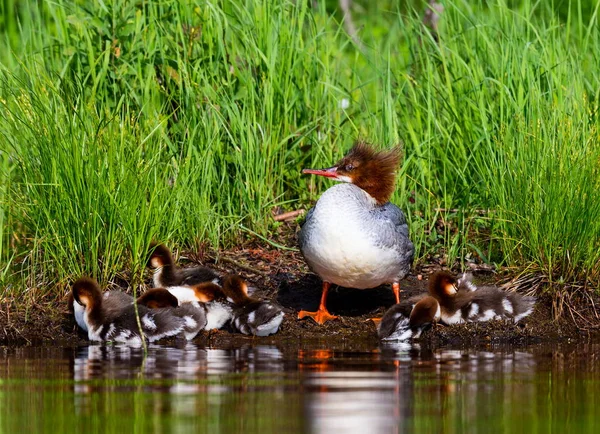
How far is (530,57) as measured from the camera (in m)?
8.33

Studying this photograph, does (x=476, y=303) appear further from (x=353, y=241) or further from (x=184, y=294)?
(x=184, y=294)

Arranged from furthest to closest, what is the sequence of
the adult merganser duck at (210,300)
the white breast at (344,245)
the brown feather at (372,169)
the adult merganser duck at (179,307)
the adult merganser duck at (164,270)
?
the brown feather at (372,169)
the adult merganser duck at (164,270)
the adult merganser duck at (210,300)
the white breast at (344,245)
the adult merganser duck at (179,307)

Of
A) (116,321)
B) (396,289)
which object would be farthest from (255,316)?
(396,289)

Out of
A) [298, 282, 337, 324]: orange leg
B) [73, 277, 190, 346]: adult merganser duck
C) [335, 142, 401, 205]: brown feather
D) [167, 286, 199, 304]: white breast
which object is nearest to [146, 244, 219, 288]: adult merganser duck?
[167, 286, 199, 304]: white breast

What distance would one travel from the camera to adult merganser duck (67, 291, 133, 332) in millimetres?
6887

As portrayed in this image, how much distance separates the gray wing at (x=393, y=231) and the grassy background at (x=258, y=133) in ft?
1.99

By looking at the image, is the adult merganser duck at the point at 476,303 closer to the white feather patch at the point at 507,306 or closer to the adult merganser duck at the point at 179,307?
the white feather patch at the point at 507,306

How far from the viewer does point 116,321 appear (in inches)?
267

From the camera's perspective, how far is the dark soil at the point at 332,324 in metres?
6.93

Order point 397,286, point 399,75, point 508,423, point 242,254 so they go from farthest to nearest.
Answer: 1. point 399,75
2. point 242,254
3. point 397,286
4. point 508,423

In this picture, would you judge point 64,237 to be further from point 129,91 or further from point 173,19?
point 173,19

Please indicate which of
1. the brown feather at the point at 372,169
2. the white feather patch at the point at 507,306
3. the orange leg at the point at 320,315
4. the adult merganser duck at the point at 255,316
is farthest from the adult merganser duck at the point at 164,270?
the white feather patch at the point at 507,306

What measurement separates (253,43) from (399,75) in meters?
1.25

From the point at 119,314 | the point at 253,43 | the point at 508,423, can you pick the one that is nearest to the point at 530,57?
the point at 253,43
